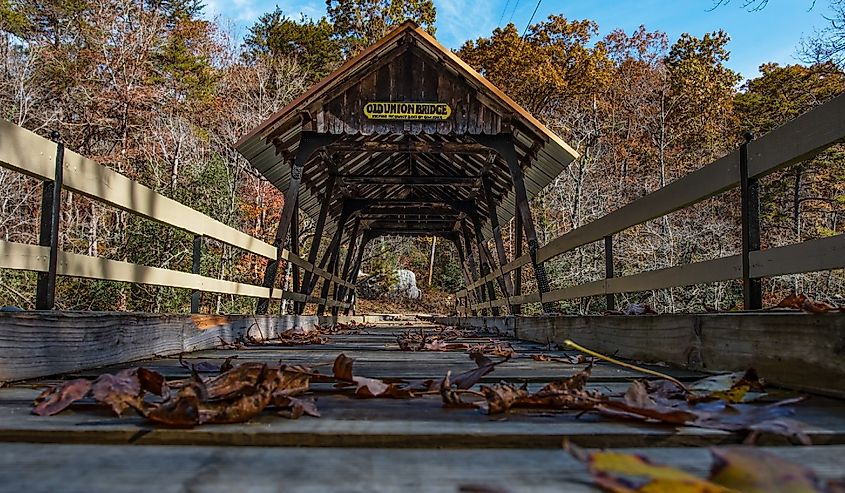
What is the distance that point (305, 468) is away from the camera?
102cm

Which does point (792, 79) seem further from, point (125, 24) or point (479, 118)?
point (125, 24)

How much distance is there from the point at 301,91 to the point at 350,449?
2793cm

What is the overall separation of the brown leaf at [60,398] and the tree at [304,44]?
30.8m

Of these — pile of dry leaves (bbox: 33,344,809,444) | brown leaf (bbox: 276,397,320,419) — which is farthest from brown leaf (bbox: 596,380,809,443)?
brown leaf (bbox: 276,397,320,419)

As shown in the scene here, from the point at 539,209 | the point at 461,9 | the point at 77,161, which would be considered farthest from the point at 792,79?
the point at 77,161

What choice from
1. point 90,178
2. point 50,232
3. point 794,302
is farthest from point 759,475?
point 90,178

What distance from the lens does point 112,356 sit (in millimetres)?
2725

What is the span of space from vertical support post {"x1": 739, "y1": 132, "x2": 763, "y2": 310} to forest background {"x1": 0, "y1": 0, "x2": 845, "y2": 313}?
14.0 m

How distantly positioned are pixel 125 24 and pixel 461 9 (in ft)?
69.5

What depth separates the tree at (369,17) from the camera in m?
32.1

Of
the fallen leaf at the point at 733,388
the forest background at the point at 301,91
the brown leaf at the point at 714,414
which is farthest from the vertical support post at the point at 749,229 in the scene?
the forest background at the point at 301,91

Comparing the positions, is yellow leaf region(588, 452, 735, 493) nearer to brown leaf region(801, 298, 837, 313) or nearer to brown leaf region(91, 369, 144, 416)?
brown leaf region(91, 369, 144, 416)

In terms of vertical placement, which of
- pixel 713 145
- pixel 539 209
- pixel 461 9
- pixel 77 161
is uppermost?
pixel 461 9

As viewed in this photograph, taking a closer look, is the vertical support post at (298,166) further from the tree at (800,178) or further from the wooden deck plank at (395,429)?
the tree at (800,178)
